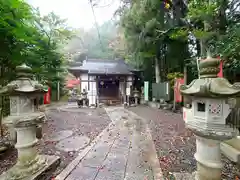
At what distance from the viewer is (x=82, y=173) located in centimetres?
245

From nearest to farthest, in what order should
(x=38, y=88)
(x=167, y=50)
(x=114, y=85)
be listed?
(x=38, y=88) < (x=167, y=50) < (x=114, y=85)

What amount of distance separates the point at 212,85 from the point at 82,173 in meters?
2.48

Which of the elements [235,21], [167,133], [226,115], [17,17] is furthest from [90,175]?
[235,21]

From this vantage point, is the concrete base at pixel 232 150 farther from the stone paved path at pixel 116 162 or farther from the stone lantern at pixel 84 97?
the stone lantern at pixel 84 97

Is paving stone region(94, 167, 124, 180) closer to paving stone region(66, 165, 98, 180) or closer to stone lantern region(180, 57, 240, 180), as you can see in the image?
paving stone region(66, 165, 98, 180)

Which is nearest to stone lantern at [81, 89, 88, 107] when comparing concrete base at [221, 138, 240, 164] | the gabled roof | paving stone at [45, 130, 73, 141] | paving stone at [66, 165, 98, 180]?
the gabled roof

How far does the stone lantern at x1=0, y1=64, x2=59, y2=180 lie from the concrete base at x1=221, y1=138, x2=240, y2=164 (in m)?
3.01

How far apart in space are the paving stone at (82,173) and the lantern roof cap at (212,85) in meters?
2.09

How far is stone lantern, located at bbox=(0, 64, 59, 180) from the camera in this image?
2.13 m

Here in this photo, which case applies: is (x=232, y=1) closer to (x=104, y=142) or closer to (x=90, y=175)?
(x=104, y=142)

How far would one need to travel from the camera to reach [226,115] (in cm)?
163

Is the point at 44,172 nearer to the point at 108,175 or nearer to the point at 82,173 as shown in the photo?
the point at 82,173

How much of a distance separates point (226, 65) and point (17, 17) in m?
7.17

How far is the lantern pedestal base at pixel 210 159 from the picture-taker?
66.6 inches
